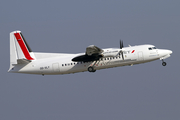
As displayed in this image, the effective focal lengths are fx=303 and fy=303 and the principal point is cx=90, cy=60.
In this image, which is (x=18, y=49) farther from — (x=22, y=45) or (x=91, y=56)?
(x=91, y=56)

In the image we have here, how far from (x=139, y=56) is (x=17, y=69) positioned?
1236cm

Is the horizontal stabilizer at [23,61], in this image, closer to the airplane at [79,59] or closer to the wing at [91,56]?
the airplane at [79,59]

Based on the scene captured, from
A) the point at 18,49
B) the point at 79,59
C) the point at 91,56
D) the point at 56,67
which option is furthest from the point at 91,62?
the point at 18,49

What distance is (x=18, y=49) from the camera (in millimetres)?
31641

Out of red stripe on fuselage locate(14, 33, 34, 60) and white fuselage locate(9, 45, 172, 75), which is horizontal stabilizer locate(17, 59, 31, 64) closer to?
white fuselage locate(9, 45, 172, 75)

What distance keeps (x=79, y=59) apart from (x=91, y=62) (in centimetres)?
135

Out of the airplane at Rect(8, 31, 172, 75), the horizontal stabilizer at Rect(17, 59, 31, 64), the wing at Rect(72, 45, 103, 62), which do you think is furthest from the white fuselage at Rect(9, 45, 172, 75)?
the wing at Rect(72, 45, 103, 62)

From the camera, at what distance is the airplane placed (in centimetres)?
2934

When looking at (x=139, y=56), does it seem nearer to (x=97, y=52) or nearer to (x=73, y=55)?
(x=97, y=52)

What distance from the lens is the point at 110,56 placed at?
94.8ft

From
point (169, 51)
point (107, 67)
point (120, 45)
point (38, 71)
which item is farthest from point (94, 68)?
point (169, 51)

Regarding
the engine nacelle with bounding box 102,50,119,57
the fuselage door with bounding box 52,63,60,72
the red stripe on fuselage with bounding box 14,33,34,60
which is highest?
the red stripe on fuselage with bounding box 14,33,34,60

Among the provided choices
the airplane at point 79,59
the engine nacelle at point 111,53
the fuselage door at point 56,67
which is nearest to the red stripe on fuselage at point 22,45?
the airplane at point 79,59

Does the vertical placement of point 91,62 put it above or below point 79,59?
below
